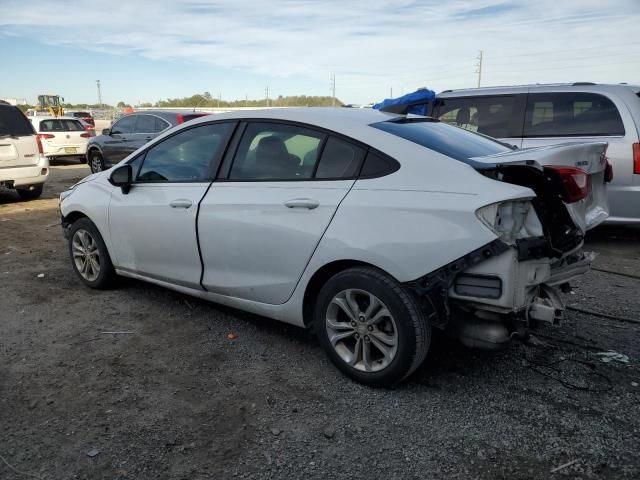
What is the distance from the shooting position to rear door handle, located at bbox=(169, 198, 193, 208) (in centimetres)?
378

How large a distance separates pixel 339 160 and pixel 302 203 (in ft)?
1.12

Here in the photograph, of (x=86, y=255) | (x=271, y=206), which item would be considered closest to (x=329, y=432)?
(x=271, y=206)

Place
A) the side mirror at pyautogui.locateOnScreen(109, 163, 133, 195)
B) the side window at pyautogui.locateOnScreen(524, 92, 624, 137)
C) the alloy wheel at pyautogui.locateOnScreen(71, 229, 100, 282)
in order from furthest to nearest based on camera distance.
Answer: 1. the side window at pyautogui.locateOnScreen(524, 92, 624, 137)
2. the alloy wheel at pyautogui.locateOnScreen(71, 229, 100, 282)
3. the side mirror at pyautogui.locateOnScreen(109, 163, 133, 195)

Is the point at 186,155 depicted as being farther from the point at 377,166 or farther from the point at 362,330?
the point at 362,330

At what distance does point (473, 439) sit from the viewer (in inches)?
103

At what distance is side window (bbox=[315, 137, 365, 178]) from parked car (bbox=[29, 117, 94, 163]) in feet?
48.1

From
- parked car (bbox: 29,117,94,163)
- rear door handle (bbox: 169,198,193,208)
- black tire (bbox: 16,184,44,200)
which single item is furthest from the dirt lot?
parked car (bbox: 29,117,94,163)

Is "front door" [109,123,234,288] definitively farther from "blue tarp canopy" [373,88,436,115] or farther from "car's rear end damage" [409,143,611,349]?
"blue tarp canopy" [373,88,436,115]

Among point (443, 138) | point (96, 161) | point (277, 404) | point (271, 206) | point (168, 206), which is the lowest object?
point (277, 404)

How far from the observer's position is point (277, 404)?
2959mm

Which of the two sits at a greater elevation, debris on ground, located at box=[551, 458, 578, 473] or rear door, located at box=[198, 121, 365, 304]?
rear door, located at box=[198, 121, 365, 304]

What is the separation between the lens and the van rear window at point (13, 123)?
354 inches

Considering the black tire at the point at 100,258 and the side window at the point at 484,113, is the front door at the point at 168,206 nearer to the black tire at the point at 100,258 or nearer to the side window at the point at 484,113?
the black tire at the point at 100,258

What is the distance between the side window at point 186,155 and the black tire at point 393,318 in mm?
1374
